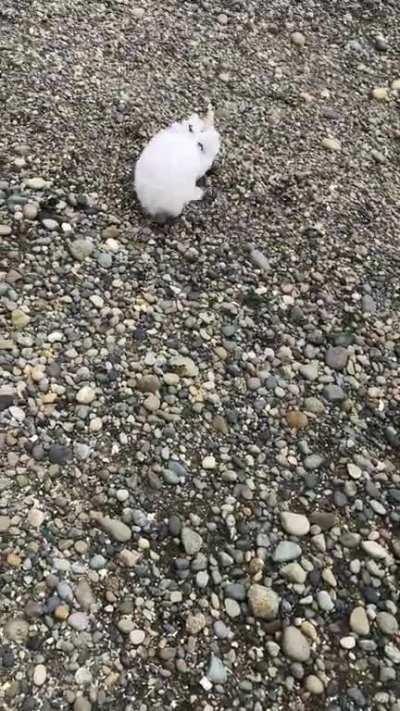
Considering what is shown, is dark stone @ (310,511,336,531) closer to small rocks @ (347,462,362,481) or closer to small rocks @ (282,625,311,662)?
small rocks @ (347,462,362,481)

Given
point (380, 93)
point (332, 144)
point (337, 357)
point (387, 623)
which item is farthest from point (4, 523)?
point (380, 93)

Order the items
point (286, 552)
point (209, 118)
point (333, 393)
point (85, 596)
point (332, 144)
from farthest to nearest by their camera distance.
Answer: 1. point (332, 144)
2. point (209, 118)
3. point (333, 393)
4. point (286, 552)
5. point (85, 596)

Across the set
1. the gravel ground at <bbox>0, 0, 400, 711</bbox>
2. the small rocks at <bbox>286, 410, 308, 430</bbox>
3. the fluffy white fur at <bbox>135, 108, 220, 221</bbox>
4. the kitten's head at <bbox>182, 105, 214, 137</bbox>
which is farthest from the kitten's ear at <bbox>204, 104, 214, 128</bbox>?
the small rocks at <bbox>286, 410, 308, 430</bbox>

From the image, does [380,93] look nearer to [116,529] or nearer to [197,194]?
[197,194]

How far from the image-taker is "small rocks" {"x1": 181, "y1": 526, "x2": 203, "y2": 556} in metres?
3.04

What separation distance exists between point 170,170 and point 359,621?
217 centimetres

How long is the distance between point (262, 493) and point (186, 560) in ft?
1.37

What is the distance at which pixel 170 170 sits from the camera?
3.99 m

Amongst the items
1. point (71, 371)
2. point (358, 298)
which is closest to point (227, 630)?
point (71, 371)

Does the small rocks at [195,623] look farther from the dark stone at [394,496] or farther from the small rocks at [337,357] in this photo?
the small rocks at [337,357]

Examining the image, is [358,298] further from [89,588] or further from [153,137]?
[89,588]

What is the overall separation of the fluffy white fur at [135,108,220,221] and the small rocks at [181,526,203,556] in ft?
5.31

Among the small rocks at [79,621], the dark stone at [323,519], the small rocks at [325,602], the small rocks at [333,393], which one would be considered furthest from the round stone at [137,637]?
the small rocks at [333,393]

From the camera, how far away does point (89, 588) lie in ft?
9.50
